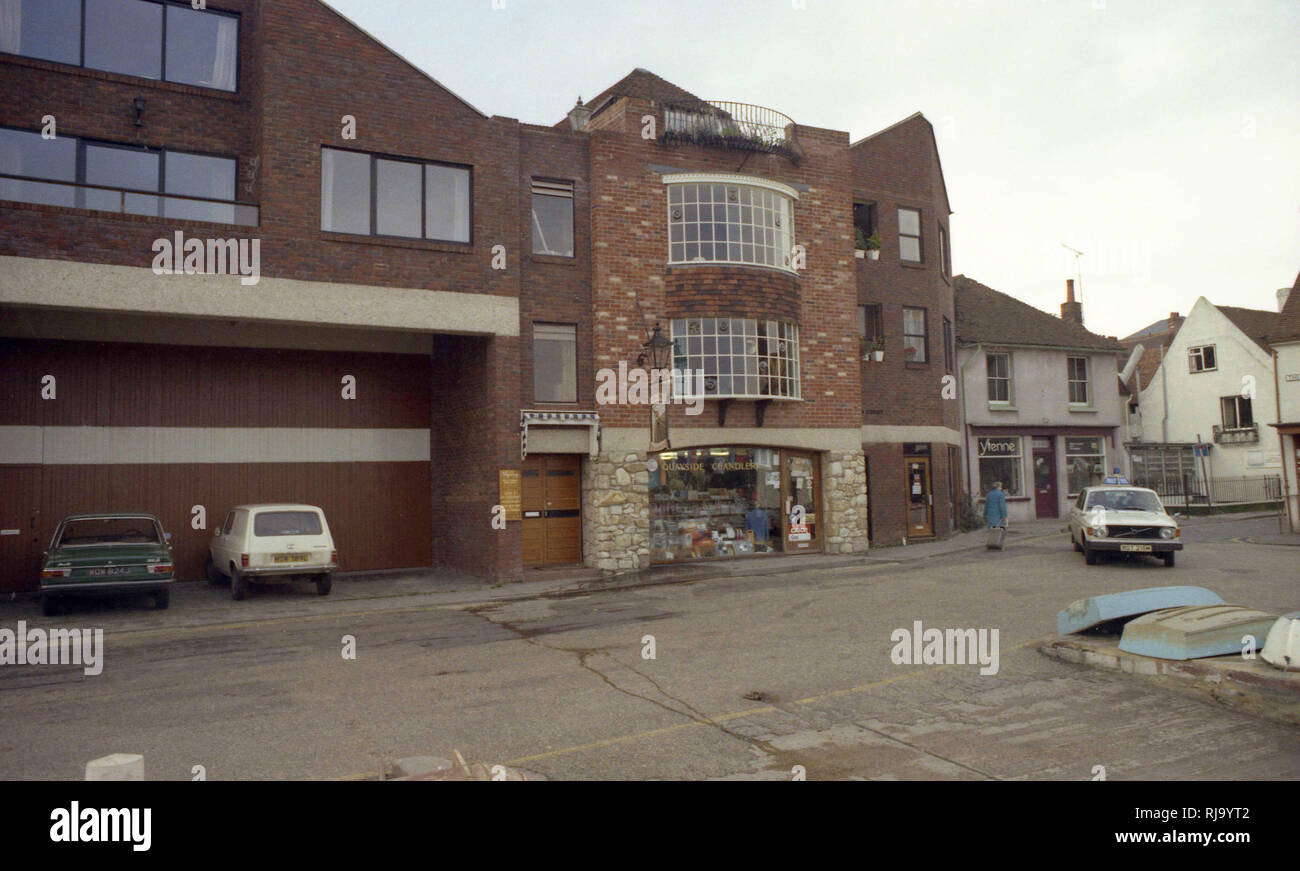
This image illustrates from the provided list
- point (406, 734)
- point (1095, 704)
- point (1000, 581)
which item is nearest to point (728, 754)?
point (406, 734)

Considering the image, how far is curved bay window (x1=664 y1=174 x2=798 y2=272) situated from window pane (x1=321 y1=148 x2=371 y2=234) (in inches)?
266

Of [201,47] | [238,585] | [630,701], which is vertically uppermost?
[201,47]

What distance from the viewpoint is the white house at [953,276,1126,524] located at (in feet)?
103

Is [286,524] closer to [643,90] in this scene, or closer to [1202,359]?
[643,90]

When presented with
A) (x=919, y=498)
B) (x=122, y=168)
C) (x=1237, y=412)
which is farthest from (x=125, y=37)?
(x=1237, y=412)

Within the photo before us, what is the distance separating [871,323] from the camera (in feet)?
83.1

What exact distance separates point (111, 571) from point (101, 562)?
199 mm

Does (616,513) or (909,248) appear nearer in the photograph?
(616,513)

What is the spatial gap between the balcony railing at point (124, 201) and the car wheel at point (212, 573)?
6.97 metres

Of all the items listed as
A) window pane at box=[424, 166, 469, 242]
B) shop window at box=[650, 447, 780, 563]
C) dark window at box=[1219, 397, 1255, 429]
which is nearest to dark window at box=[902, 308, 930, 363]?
shop window at box=[650, 447, 780, 563]

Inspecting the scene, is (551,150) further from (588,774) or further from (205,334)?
(588,774)

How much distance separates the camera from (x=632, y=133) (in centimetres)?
2045

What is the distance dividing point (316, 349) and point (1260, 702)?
18.3 metres

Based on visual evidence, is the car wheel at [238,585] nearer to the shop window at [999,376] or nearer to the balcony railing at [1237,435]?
the shop window at [999,376]
